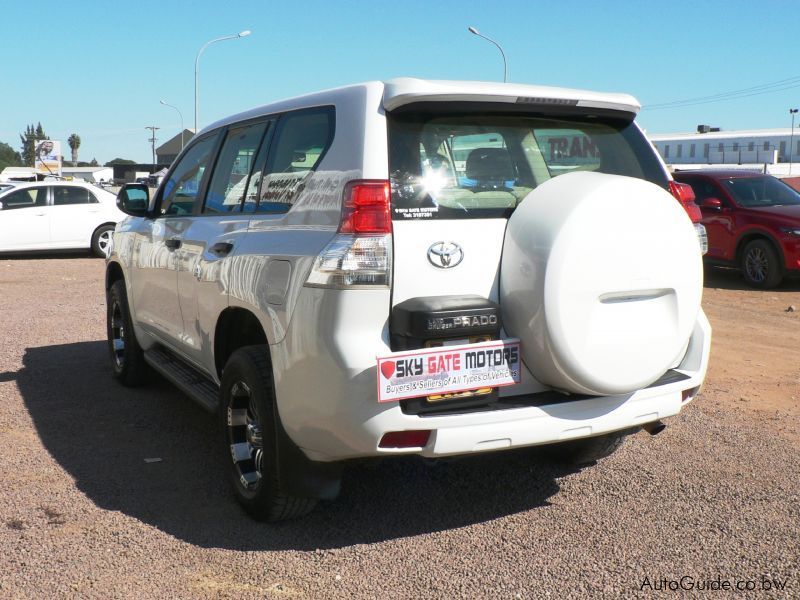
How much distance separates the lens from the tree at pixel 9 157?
511 ft

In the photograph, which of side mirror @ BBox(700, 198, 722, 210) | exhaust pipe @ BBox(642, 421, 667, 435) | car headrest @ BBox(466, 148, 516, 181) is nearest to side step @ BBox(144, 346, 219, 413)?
car headrest @ BBox(466, 148, 516, 181)

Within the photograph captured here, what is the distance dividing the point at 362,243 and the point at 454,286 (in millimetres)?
393

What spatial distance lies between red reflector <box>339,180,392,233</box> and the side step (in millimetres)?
1504

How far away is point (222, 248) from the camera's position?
4.28 metres

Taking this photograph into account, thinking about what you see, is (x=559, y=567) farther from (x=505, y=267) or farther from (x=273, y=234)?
(x=273, y=234)

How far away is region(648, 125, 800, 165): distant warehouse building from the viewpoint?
9131 cm

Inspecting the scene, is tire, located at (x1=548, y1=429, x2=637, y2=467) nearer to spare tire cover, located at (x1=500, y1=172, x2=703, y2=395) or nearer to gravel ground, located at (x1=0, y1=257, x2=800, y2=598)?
gravel ground, located at (x1=0, y1=257, x2=800, y2=598)

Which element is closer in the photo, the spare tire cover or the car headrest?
the spare tire cover

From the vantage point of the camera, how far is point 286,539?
384 cm

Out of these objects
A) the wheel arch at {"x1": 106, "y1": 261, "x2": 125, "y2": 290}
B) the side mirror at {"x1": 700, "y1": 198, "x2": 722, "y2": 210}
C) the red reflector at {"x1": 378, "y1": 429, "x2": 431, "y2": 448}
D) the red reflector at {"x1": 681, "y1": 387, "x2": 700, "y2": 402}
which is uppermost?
the side mirror at {"x1": 700, "y1": 198, "x2": 722, "y2": 210}

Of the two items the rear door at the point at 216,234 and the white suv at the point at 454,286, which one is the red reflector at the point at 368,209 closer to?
the white suv at the point at 454,286

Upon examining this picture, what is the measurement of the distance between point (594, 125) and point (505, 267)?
3.30 ft

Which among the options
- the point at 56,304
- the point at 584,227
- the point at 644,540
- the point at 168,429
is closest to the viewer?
the point at 584,227

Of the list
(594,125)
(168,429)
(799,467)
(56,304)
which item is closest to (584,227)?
(594,125)
